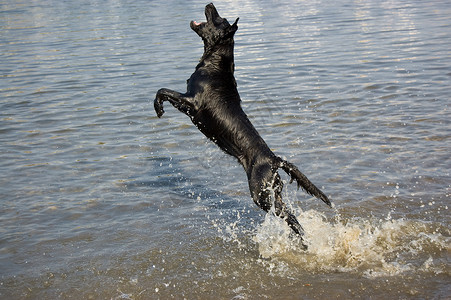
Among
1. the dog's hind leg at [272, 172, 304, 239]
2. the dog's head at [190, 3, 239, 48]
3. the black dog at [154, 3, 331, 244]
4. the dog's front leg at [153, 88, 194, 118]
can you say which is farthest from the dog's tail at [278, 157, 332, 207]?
the dog's head at [190, 3, 239, 48]

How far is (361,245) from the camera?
17.4 ft

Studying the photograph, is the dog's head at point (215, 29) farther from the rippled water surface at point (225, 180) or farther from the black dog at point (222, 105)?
the rippled water surface at point (225, 180)

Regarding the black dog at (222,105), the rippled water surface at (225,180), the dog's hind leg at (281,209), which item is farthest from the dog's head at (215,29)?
the rippled water surface at (225,180)

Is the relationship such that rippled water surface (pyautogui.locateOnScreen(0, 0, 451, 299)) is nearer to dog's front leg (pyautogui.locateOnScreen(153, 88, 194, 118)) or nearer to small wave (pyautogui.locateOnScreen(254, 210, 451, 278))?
small wave (pyautogui.locateOnScreen(254, 210, 451, 278))

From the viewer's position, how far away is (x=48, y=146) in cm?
836

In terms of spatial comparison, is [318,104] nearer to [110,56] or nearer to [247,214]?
[247,214]

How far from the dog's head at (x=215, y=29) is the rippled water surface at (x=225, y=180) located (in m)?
1.89

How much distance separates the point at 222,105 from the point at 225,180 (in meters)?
1.88

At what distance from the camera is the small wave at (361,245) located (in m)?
4.97

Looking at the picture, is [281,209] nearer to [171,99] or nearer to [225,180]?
[171,99]

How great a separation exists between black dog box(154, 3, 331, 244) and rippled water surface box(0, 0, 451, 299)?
30.8 inches

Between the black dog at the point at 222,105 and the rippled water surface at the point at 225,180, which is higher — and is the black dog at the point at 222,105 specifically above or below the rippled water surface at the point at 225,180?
above

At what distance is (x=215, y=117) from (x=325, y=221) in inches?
65.5

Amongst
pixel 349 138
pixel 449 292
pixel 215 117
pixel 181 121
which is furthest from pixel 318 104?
pixel 449 292
